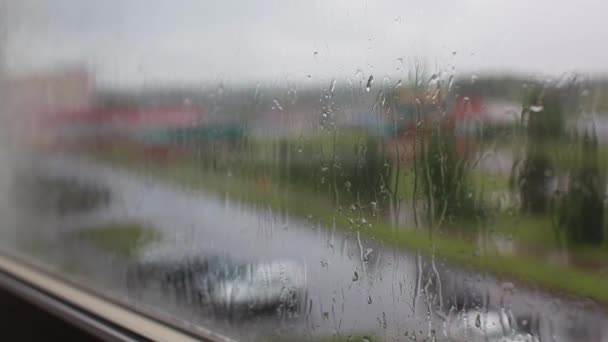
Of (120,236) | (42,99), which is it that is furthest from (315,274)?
(42,99)

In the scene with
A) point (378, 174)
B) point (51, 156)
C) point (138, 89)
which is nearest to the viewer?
point (378, 174)

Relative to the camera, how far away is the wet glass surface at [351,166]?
55 cm

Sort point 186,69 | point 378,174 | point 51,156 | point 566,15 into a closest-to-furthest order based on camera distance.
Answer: point 566,15
point 378,174
point 186,69
point 51,156

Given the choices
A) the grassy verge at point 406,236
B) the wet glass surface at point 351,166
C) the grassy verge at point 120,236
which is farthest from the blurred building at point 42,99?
the grassy verge at point 406,236

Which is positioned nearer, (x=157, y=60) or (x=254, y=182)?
(x=254, y=182)

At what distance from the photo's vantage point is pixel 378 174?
2.32 ft

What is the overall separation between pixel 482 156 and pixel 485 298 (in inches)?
5.8

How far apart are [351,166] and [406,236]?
0.38 feet

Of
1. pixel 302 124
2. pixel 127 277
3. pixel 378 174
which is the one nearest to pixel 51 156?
pixel 127 277

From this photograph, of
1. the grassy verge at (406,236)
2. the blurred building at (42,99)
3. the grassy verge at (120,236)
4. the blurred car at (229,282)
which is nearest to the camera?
the grassy verge at (406,236)

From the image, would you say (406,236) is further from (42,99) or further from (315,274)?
(42,99)

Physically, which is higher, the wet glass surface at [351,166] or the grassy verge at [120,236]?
the wet glass surface at [351,166]

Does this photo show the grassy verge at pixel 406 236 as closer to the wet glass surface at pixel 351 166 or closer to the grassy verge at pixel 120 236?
the wet glass surface at pixel 351 166

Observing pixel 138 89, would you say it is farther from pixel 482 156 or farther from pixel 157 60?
pixel 482 156
